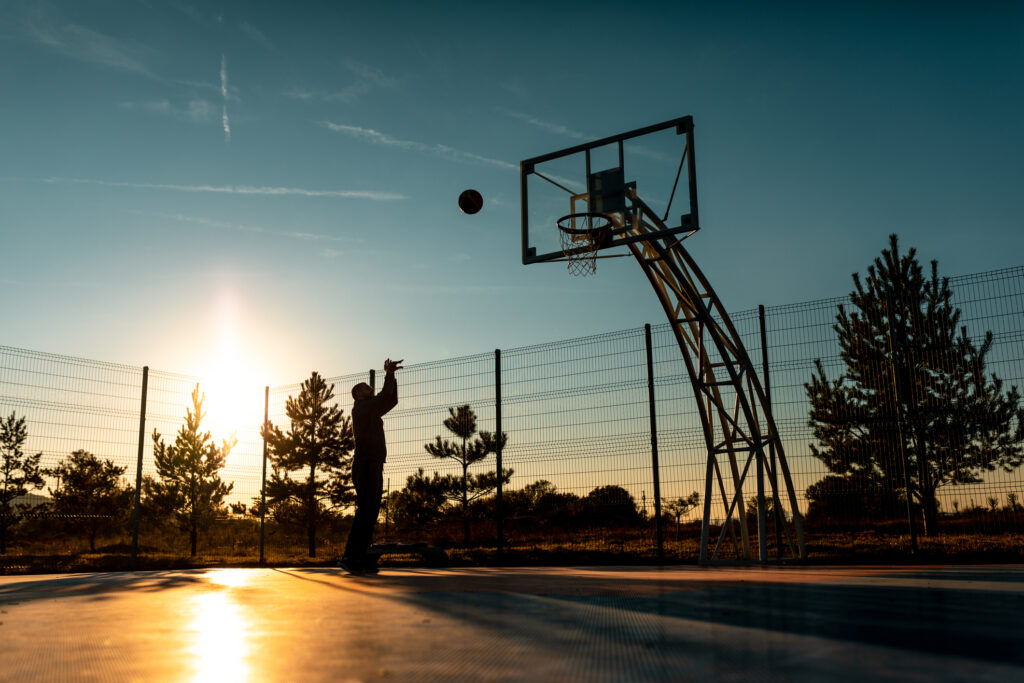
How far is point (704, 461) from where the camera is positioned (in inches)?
423

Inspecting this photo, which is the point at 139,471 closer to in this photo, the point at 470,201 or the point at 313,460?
the point at 470,201

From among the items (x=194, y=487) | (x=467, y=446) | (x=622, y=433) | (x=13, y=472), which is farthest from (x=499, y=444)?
(x=194, y=487)

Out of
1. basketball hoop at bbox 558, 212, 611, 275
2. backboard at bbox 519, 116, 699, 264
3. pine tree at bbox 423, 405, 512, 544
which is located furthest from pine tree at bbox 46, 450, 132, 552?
basketball hoop at bbox 558, 212, 611, 275

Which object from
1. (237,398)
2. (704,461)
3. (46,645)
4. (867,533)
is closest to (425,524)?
(237,398)

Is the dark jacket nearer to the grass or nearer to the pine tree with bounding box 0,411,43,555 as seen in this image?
the grass

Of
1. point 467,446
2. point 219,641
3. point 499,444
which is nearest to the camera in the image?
point 219,641

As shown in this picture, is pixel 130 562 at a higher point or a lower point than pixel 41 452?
lower

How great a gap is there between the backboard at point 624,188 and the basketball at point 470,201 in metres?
0.75

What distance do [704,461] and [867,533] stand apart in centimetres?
225

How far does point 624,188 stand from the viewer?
1049 cm

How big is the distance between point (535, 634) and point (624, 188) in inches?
318

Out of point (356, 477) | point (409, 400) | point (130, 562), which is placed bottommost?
point (130, 562)

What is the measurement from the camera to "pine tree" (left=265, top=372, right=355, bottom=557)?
21.0 m

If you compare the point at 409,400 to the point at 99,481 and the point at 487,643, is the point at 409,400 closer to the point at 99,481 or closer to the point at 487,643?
the point at 99,481
